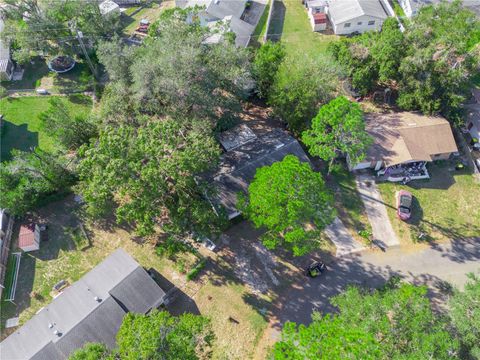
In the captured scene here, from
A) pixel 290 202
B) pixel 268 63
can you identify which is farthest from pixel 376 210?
pixel 268 63

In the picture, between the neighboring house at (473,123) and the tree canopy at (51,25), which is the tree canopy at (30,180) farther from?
the neighboring house at (473,123)

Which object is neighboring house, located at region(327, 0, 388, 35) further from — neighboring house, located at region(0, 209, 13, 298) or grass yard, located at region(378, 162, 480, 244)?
neighboring house, located at region(0, 209, 13, 298)

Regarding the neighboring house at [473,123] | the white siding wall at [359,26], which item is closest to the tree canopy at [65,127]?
the white siding wall at [359,26]

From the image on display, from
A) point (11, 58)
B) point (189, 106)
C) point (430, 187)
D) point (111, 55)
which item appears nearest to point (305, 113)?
point (189, 106)

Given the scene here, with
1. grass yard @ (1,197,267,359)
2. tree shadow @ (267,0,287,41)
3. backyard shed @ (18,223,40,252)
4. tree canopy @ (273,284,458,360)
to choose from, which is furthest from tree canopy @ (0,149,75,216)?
tree shadow @ (267,0,287,41)

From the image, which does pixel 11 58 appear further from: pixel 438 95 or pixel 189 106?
pixel 438 95

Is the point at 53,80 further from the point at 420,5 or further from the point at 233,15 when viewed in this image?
the point at 420,5
